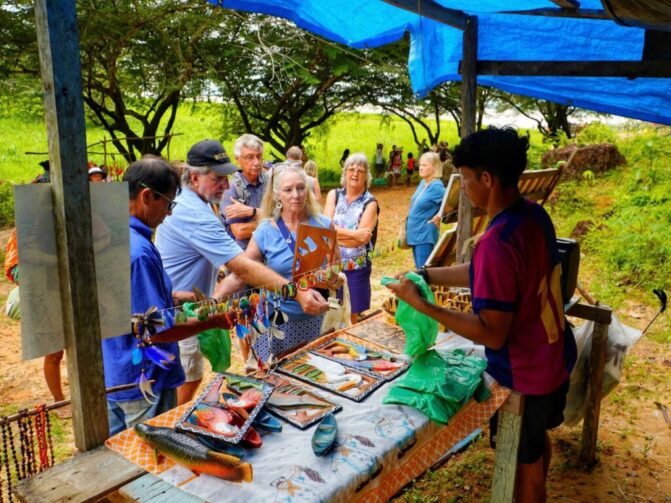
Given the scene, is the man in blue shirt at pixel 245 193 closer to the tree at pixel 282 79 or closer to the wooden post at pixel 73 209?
the wooden post at pixel 73 209

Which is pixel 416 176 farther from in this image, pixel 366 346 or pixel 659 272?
pixel 366 346

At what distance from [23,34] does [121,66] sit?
2496 mm

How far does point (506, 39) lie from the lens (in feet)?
12.4

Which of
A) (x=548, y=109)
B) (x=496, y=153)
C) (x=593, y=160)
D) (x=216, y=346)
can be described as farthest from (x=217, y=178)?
(x=548, y=109)

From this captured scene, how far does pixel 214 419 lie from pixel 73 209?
87 cm

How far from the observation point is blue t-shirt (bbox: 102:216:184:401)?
7.32 feet

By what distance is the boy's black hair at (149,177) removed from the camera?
234 cm

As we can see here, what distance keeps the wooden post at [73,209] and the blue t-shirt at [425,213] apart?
4240 mm

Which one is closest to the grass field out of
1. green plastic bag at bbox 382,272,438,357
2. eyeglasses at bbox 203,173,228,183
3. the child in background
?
the child in background

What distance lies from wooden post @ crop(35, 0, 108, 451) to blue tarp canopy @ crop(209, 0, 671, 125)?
1.95 meters

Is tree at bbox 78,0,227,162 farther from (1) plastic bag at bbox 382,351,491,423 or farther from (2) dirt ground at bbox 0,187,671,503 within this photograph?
(1) plastic bag at bbox 382,351,491,423

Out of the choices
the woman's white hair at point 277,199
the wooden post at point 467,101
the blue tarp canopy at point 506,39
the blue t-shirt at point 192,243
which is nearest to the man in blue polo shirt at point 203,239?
the blue t-shirt at point 192,243

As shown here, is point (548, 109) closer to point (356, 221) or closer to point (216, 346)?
point (356, 221)

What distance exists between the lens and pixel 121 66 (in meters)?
11.8
